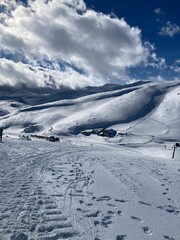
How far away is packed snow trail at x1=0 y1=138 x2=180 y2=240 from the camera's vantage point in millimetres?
9188

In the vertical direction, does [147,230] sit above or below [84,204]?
below

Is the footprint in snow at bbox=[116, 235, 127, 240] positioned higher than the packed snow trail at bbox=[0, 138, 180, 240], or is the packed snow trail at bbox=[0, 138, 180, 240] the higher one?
the packed snow trail at bbox=[0, 138, 180, 240]

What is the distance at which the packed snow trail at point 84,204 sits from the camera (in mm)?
9188

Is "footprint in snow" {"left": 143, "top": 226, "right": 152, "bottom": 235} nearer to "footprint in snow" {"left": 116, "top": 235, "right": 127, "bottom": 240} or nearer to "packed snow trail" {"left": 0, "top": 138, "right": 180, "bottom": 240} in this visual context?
"packed snow trail" {"left": 0, "top": 138, "right": 180, "bottom": 240}

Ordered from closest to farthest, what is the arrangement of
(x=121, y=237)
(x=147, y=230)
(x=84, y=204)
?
(x=121, y=237) → (x=147, y=230) → (x=84, y=204)

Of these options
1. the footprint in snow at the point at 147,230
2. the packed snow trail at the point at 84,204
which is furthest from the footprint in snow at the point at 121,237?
the footprint in snow at the point at 147,230

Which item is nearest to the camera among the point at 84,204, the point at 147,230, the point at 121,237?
the point at 121,237

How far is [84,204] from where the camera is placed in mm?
11750

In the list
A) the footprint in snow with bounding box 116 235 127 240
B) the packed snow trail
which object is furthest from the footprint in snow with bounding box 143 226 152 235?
the footprint in snow with bounding box 116 235 127 240

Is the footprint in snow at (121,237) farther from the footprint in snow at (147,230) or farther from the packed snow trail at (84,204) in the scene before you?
the footprint in snow at (147,230)

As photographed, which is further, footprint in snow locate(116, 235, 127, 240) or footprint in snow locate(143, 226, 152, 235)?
footprint in snow locate(143, 226, 152, 235)

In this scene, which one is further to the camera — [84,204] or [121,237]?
[84,204]

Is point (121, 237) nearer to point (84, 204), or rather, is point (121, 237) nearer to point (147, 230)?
point (147, 230)

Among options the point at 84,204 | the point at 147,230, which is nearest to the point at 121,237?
the point at 147,230
